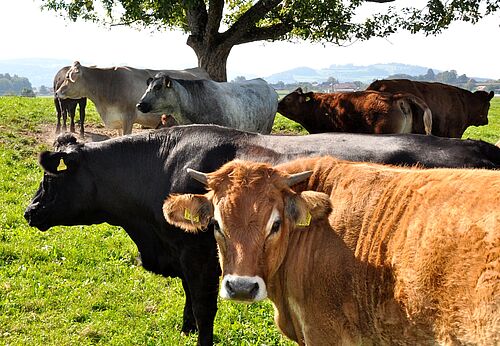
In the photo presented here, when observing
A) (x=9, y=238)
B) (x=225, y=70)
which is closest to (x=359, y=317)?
(x=9, y=238)

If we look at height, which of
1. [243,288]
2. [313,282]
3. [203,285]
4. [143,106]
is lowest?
[203,285]

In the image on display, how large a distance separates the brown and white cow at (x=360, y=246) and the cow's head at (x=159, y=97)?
7261 mm

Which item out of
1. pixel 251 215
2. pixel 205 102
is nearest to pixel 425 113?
pixel 205 102

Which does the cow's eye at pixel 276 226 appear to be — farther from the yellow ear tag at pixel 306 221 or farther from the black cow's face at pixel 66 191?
the black cow's face at pixel 66 191

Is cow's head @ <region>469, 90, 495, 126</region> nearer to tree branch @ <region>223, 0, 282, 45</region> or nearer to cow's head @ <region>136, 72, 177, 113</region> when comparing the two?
tree branch @ <region>223, 0, 282, 45</region>

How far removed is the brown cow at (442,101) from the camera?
13.2 metres

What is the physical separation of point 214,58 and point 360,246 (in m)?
14.1

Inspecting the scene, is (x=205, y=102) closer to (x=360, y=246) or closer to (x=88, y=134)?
(x=88, y=134)

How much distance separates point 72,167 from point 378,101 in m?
7.06

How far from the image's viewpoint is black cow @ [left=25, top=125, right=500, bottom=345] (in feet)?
17.5

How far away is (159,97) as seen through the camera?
11.2 m

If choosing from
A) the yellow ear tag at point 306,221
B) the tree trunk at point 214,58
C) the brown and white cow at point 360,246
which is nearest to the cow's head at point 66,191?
the brown and white cow at point 360,246

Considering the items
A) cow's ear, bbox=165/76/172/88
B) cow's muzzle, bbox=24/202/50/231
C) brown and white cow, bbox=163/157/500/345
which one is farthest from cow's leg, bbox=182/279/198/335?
cow's ear, bbox=165/76/172/88

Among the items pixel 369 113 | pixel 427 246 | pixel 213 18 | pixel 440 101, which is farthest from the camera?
pixel 213 18
